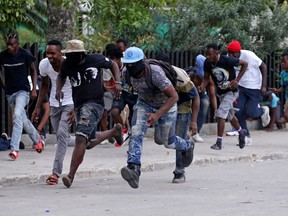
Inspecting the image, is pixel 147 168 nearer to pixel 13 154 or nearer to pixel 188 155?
pixel 13 154

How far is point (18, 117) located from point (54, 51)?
7.60ft

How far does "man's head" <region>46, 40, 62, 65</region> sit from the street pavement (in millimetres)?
1517

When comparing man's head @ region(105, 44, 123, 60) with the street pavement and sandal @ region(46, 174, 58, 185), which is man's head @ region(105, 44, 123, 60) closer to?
the street pavement

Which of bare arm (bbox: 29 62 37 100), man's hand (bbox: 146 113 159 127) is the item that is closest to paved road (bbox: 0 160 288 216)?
man's hand (bbox: 146 113 159 127)

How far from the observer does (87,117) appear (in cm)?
1195

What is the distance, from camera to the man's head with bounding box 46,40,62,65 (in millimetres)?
12695

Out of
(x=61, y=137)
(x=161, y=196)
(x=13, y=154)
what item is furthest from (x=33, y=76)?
(x=161, y=196)

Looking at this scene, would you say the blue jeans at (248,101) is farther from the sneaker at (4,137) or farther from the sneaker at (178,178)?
the sneaker at (178,178)

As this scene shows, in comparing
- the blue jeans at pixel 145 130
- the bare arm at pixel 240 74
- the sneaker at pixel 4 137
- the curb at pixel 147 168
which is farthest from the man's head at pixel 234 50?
the blue jeans at pixel 145 130

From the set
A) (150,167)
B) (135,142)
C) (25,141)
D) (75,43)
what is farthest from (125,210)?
(25,141)

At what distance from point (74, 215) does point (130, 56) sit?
7.77 feet

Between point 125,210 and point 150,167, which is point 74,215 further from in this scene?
point 150,167

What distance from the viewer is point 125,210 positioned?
10109 millimetres

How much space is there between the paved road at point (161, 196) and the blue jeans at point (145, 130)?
0.47m
